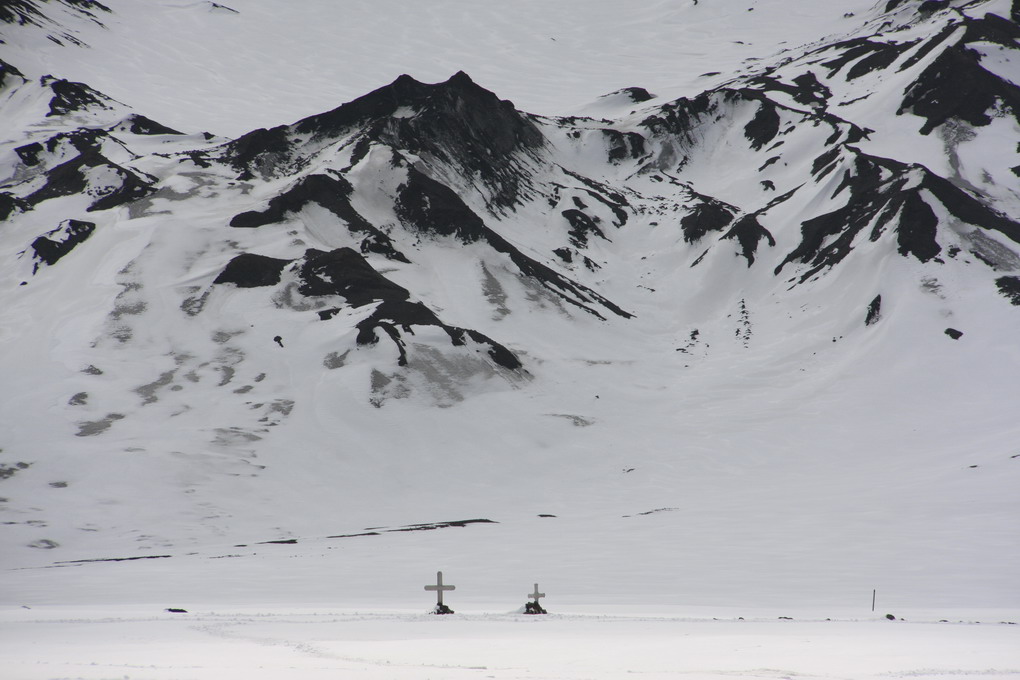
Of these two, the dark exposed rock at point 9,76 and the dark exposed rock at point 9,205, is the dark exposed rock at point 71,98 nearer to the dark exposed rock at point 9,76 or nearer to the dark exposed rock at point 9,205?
the dark exposed rock at point 9,76

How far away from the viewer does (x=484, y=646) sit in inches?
614

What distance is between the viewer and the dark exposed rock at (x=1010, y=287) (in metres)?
66.0

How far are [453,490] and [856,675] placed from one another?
39699mm

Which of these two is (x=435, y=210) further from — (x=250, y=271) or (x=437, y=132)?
(x=250, y=271)

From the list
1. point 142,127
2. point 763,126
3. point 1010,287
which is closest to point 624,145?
point 763,126

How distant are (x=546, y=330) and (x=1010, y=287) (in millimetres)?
35301

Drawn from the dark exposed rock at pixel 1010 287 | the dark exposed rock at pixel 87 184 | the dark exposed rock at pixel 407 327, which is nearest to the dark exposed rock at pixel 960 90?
the dark exposed rock at pixel 1010 287

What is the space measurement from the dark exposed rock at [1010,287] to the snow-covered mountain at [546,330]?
1.37 ft

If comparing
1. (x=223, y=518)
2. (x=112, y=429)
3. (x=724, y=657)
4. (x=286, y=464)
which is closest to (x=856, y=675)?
(x=724, y=657)

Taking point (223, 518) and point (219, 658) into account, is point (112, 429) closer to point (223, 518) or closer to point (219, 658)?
point (223, 518)

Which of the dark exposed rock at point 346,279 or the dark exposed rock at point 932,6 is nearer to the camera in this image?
the dark exposed rock at point 346,279

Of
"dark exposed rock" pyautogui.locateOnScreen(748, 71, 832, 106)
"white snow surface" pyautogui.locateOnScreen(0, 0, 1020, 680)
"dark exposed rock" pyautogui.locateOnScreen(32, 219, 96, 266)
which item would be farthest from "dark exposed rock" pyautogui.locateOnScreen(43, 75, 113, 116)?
"dark exposed rock" pyautogui.locateOnScreen(748, 71, 832, 106)

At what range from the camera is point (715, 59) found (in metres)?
151

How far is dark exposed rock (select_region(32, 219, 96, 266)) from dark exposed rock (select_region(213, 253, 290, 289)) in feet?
42.7
